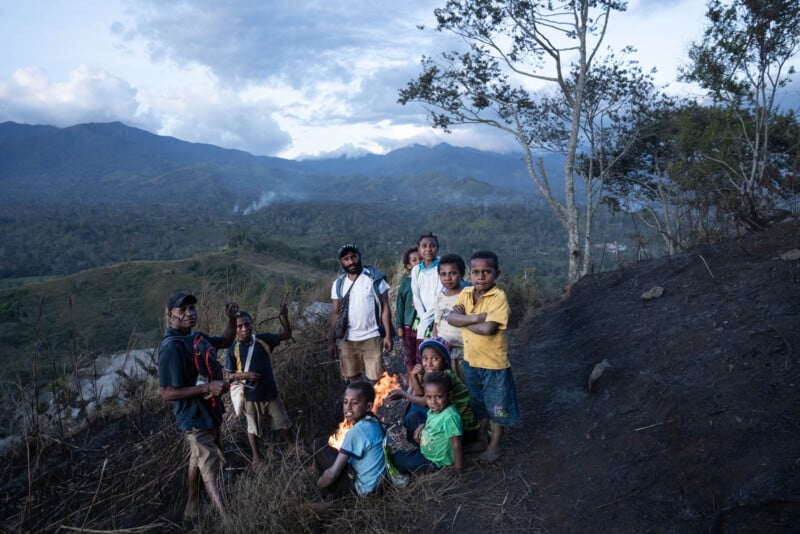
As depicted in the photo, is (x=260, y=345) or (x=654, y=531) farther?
(x=260, y=345)

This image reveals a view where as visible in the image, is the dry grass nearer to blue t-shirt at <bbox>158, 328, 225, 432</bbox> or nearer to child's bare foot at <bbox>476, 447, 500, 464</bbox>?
child's bare foot at <bbox>476, 447, 500, 464</bbox>

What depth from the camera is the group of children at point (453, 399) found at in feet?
10.6

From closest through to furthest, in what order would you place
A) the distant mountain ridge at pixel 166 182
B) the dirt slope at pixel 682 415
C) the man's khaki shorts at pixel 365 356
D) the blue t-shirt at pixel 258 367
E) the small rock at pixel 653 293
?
the dirt slope at pixel 682 415
the blue t-shirt at pixel 258 367
the man's khaki shorts at pixel 365 356
the small rock at pixel 653 293
the distant mountain ridge at pixel 166 182

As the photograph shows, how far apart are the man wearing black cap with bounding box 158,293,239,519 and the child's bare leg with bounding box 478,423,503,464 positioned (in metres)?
1.74

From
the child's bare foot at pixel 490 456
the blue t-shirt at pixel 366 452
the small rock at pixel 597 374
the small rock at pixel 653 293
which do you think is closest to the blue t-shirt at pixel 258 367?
the blue t-shirt at pixel 366 452

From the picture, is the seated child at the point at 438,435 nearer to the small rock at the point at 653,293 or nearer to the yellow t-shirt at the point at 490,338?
the yellow t-shirt at the point at 490,338

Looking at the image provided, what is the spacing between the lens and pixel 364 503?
10.5 ft

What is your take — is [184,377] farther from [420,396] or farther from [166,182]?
[166,182]

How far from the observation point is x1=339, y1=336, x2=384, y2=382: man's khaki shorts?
4.70 meters

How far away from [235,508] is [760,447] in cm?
308

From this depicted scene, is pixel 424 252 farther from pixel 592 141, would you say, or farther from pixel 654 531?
pixel 592 141

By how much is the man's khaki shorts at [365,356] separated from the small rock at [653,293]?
11.6 ft

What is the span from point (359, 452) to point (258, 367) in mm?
1296

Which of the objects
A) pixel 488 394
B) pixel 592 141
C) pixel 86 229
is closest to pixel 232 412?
pixel 488 394
